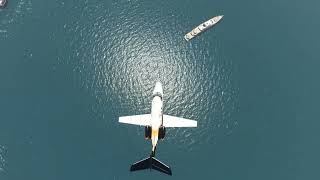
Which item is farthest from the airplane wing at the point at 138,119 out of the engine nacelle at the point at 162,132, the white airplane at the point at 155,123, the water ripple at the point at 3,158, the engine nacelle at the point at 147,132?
the water ripple at the point at 3,158

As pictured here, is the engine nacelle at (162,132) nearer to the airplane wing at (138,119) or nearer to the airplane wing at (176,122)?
the airplane wing at (176,122)

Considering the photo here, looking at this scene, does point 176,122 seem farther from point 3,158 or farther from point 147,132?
point 3,158

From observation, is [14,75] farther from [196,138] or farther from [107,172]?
[196,138]

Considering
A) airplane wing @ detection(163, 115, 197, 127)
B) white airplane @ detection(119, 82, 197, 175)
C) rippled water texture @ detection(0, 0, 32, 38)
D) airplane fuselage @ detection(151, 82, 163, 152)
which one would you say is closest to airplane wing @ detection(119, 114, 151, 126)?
white airplane @ detection(119, 82, 197, 175)

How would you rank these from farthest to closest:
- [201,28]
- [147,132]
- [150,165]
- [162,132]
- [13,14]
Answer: [13,14] → [201,28] → [162,132] → [147,132] → [150,165]

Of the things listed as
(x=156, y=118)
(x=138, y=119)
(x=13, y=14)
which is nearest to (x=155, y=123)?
(x=156, y=118)

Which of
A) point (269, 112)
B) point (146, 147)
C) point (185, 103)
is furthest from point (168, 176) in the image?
point (269, 112)
